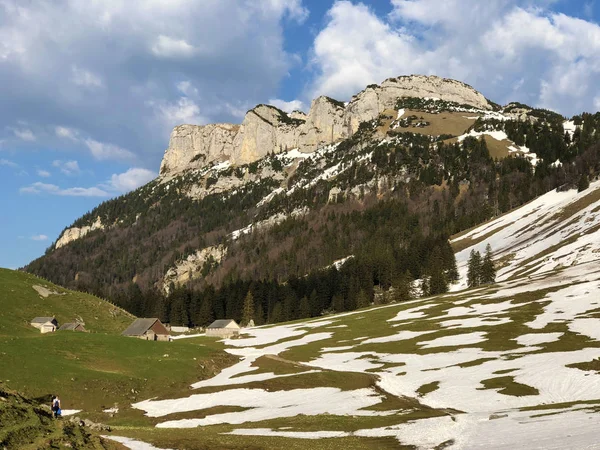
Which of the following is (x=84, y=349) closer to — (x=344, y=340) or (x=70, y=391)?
(x=70, y=391)

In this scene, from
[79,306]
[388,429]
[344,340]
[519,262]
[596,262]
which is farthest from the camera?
[519,262]

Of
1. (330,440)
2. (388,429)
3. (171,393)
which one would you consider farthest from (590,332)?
(171,393)

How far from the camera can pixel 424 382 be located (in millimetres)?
51938

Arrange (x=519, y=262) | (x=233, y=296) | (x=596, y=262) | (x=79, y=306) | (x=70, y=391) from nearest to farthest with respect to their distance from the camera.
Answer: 1. (x=70, y=391)
2. (x=79, y=306)
3. (x=596, y=262)
4. (x=519, y=262)
5. (x=233, y=296)

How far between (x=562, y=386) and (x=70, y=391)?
48.9 m

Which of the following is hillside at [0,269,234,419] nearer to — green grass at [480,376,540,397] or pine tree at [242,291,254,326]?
green grass at [480,376,540,397]

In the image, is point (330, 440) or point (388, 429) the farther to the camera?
point (388, 429)

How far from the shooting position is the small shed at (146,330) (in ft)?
327

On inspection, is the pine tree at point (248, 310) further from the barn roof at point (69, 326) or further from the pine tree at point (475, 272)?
the barn roof at point (69, 326)

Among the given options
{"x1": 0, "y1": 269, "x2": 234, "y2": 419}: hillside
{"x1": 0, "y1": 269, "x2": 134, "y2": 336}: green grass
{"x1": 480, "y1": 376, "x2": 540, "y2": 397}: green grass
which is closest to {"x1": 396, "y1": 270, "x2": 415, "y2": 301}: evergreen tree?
{"x1": 0, "y1": 269, "x2": 234, "y2": 419}: hillside

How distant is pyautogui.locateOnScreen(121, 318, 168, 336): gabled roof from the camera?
99.7m

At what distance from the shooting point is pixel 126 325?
106250mm

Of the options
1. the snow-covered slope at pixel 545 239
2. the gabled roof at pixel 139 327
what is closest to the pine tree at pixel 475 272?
the snow-covered slope at pixel 545 239

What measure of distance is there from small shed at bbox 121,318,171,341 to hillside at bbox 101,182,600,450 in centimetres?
1549
